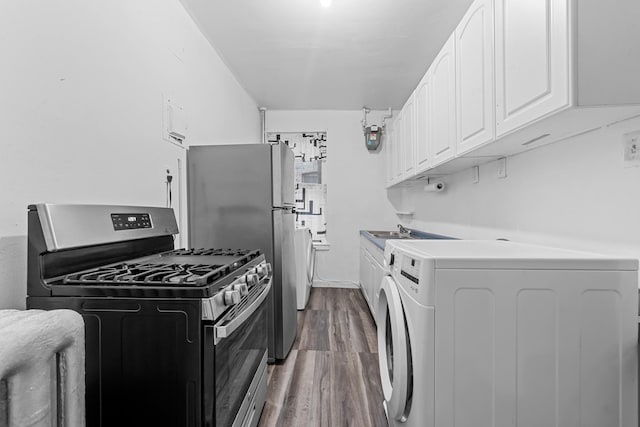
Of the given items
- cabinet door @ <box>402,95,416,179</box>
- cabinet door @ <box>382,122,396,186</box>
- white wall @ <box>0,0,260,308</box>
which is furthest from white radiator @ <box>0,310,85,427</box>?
cabinet door @ <box>382,122,396,186</box>

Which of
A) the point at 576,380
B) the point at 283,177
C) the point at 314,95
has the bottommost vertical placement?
the point at 576,380

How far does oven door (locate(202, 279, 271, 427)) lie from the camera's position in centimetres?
101

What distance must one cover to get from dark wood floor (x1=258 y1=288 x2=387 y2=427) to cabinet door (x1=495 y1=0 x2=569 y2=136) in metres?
1.63

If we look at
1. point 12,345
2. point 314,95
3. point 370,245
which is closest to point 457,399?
point 12,345

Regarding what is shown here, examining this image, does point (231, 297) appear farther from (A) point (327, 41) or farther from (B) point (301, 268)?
(B) point (301, 268)

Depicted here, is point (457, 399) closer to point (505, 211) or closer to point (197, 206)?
point (505, 211)

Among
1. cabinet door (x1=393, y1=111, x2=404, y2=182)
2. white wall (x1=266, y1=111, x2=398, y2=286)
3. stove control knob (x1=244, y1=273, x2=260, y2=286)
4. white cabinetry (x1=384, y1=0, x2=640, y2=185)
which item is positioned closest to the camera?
white cabinetry (x1=384, y1=0, x2=640, y2=185)

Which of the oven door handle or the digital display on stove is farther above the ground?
the digital display on stove

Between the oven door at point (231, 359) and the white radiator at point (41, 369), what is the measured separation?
1.05 ft

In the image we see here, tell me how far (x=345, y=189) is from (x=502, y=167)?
2604mm

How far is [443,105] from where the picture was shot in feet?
7.00

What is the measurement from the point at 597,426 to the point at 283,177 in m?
2.03

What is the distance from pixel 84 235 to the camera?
1.20 metres

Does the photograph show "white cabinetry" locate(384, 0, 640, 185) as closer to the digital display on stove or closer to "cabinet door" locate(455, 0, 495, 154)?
"cabinet door" locate(455, 0, 495, 154)
